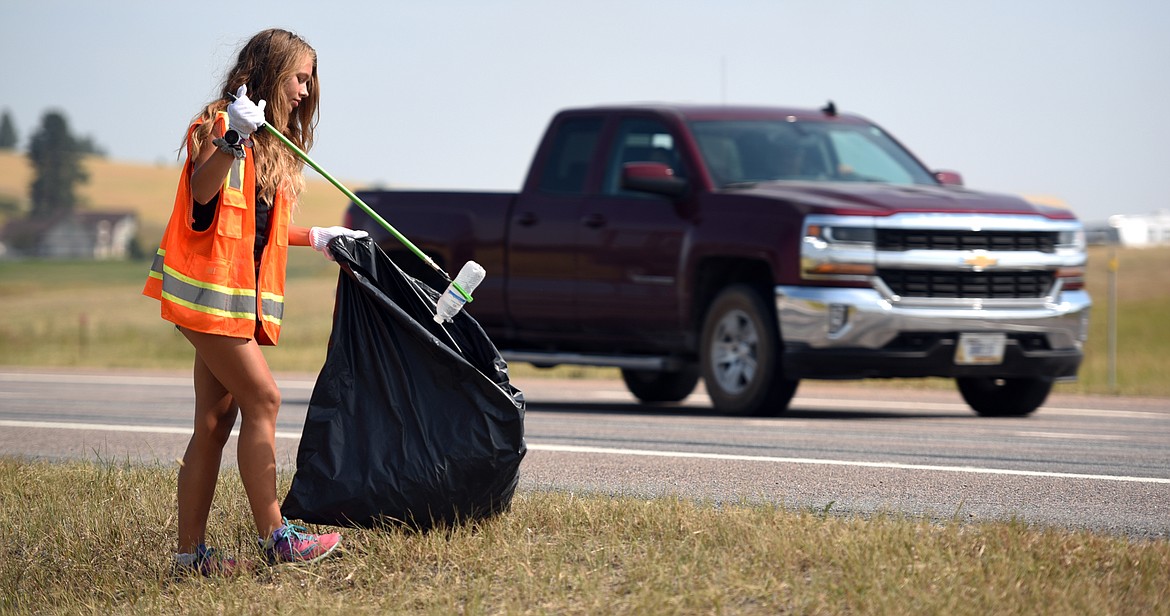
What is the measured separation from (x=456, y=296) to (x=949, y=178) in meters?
7.73

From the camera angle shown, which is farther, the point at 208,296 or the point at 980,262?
the point at 980,262

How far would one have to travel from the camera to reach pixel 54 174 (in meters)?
145

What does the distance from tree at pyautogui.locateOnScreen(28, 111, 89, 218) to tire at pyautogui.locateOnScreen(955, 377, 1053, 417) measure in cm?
13636

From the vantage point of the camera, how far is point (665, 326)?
452 inches

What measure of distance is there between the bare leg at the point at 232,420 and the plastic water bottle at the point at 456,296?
598 millimetres

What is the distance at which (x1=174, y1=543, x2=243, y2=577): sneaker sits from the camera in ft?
17.1

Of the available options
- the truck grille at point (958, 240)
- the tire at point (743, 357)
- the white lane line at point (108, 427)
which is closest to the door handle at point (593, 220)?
the tire at point (743, 357)

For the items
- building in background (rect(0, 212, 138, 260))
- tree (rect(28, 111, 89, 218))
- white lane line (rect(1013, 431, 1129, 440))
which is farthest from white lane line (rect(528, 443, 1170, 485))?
tree (rect(28, 111, 89, 218))

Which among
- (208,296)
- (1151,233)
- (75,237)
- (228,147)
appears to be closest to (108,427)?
(208,296)

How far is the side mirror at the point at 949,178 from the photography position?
483 inches

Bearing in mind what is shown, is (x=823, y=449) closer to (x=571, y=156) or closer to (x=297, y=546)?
(x=297, y=546)

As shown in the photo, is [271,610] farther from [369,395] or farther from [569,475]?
[569,475]

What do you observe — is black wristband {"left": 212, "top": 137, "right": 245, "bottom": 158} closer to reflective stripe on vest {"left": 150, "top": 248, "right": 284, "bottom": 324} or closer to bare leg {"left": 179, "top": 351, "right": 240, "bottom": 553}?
reflective stripe on vest {"left": 150, "top": 248, "right": 284, "bottom": 324}

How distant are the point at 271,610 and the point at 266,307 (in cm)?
96
